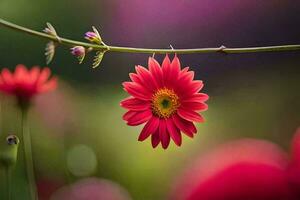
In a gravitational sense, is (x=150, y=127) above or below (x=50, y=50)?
below

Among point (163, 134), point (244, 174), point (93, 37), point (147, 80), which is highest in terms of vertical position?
point (93, 37)

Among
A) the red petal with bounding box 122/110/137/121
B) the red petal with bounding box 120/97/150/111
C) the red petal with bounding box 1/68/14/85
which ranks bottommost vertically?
the red petal with bounding box 122/110/137/121

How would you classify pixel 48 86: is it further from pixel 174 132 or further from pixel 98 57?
pixel 174 132

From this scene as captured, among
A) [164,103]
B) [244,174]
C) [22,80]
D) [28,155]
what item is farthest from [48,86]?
[244,174]

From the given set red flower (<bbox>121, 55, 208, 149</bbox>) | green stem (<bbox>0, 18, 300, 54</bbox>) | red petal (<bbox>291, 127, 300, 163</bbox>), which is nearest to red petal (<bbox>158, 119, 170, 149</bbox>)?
red flower (<bbox>121, 55, 208, 149</bbox>)

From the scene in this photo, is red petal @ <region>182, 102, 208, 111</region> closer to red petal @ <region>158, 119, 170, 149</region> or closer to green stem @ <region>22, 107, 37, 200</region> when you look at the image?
red petal @ <region>158, 119, 170, 149</region>

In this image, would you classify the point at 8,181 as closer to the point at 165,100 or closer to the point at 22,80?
the point at 22,80

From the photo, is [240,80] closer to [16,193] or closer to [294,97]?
[294,97]

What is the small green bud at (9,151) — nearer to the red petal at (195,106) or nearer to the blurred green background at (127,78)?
the blurred green background at (127,78)
